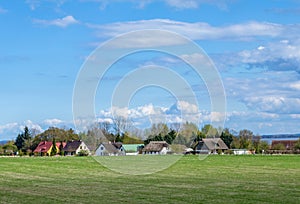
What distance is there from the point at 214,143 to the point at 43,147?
113 feet

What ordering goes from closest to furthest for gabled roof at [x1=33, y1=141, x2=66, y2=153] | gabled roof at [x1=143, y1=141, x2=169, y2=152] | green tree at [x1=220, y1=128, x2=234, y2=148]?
1. gabled roof at [x1=143, y1=141, x2=169, y2=152]
2. gabled roof at [x1=33, y1=141, x2=66, y2=153]
3. green tree at [x1=220, y1=128, x2=234, y2=148]

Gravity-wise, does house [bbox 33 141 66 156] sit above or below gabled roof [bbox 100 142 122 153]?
above

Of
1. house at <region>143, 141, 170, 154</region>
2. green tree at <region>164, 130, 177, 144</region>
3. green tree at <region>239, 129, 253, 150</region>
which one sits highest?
green tree at <region>239, 129, 253, 150</region>

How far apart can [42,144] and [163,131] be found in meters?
71.0

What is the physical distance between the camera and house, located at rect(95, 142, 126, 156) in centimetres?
7181

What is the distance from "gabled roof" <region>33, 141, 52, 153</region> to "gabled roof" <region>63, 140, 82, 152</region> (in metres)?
3.38

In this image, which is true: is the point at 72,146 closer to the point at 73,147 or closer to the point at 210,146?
the point at 73,147

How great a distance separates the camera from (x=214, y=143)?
108188mm

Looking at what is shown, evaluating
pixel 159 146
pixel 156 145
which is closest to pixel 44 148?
pixel 156 145

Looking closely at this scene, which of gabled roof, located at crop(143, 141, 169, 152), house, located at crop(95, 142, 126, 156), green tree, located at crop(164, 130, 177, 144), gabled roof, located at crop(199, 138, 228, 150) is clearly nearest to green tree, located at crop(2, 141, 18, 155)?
gabled roof, located at crop(199, 138, 228, 150)

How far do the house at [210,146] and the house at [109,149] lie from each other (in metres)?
16.0

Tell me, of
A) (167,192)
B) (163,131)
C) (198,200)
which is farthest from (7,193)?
(163,131)

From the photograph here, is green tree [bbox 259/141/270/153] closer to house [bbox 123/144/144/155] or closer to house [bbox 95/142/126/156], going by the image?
house [bbox 123/144/144/155]

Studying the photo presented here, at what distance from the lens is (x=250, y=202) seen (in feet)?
55.3
